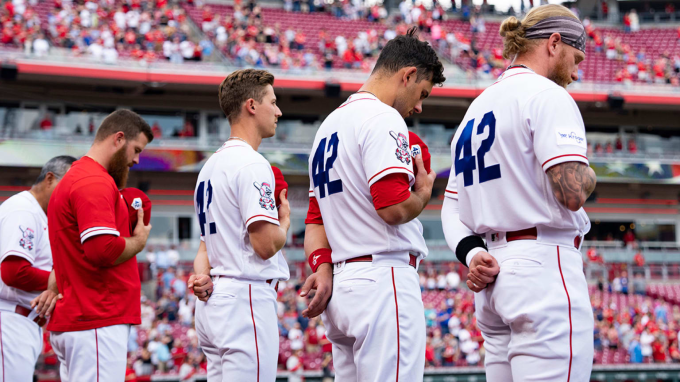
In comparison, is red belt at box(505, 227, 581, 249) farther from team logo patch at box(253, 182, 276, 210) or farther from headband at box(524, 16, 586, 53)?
team logo patch at box(253, 182, 276, 210)

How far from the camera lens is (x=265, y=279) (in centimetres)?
373

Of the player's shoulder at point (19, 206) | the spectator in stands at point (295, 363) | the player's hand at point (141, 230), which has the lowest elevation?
the spectator in stands at point (295, 363)

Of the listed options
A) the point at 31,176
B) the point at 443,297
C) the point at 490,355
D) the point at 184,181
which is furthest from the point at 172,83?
the point at 490,355

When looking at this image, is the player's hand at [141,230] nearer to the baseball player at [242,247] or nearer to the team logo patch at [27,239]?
the baseball player at [242,247]

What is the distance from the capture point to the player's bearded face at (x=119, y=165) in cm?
414

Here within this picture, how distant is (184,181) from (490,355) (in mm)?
22700

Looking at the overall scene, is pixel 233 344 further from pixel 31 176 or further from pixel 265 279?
pixel 31 176

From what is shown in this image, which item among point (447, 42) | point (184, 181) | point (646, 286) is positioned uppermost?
point (447, 42)

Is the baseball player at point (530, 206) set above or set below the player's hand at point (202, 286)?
above

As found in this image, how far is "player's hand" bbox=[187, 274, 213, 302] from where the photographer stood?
3.69 metres

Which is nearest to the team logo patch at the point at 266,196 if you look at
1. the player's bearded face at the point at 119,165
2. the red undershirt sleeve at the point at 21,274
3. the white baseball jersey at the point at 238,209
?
the white baseball jersey at the point at 238,209

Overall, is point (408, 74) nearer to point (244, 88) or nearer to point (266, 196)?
point (266, 196)

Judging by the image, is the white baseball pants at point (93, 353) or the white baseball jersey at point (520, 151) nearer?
the white baseball jersey at point (520, 151)

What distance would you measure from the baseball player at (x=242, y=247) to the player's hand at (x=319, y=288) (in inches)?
18.3
